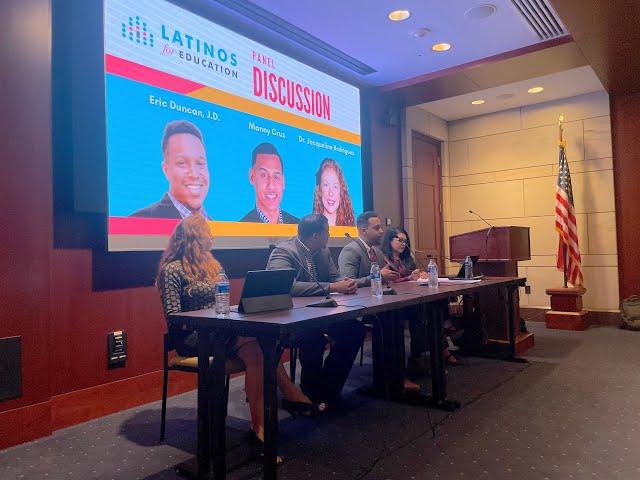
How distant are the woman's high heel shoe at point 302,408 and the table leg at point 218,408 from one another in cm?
77

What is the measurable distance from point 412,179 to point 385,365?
10.9 feet

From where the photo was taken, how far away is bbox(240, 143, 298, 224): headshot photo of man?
12.3 ft

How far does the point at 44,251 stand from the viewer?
2.48 meters

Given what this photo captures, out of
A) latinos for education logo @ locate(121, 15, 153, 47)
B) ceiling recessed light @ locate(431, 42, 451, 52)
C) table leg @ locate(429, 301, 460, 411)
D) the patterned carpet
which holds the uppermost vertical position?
ceiling recessed light @ locate(431, 42, 451, 52)

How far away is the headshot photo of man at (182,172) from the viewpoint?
312 cm

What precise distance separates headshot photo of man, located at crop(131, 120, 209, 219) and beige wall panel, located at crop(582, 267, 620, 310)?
182 inches

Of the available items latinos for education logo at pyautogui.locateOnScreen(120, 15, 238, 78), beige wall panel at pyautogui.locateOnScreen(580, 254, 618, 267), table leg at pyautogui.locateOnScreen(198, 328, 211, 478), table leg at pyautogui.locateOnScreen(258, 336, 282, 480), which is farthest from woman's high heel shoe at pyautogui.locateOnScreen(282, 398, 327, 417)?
beige wall panel at pyautogui.locateOnScreen(580, 254, 618, 267)

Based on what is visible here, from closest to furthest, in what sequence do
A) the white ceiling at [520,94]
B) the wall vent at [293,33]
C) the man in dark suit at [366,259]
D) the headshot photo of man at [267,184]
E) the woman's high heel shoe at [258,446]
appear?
the woman's high heel shoe at [258,446] < the man in dark suit at [366,259] < the wall vent at [293,33] < the headshot photo of man at [267,184] < the white ceiling at [520,94]

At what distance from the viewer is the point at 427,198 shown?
251 inches

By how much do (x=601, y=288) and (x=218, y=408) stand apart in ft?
17.2

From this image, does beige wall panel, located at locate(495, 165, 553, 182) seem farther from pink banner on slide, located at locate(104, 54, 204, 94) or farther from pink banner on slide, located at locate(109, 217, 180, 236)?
pink banner on slide, located at locate(109, 217, 180, 236)

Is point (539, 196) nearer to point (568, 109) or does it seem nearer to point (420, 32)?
point (568, 109)

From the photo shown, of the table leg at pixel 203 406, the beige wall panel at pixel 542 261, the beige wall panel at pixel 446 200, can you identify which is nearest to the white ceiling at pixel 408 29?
the beige wall panel at pixel 446 200

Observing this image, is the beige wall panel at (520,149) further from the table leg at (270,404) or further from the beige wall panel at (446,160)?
the table leg at (270,404)
